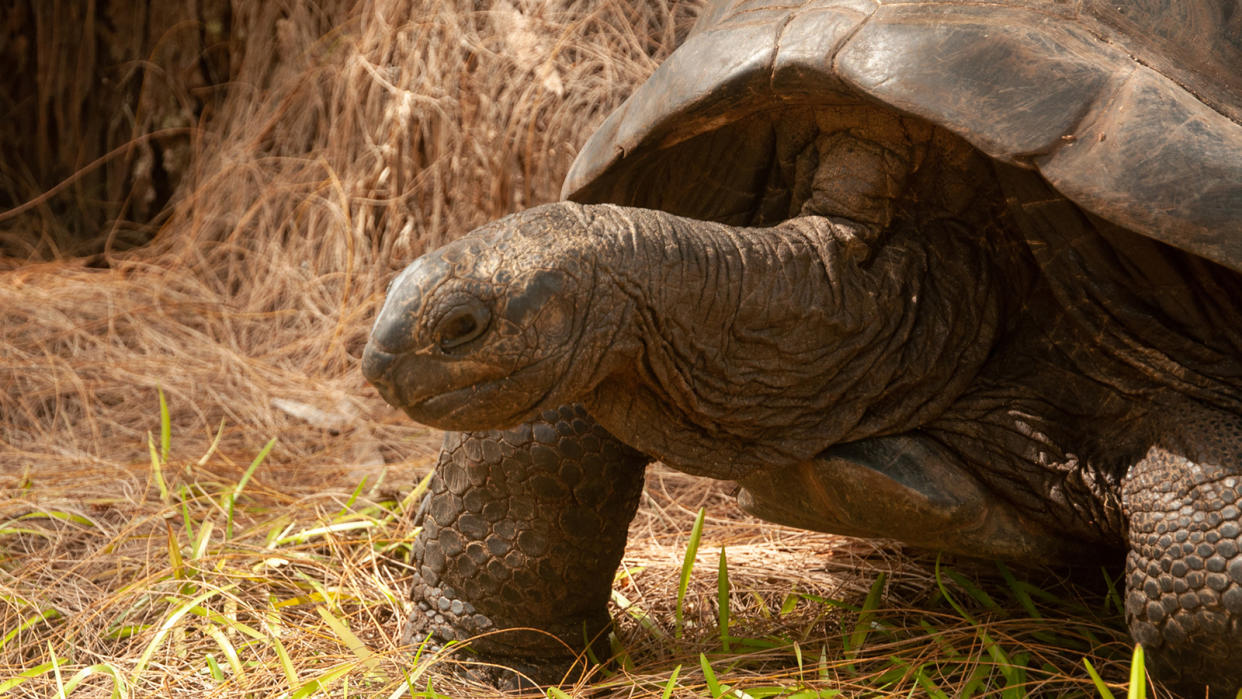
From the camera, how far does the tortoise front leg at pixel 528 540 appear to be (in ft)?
8.61

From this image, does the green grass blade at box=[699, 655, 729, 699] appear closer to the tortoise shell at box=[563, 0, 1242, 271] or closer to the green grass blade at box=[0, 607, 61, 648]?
the tortoise shell at box=[563, 0, 1242, 271]

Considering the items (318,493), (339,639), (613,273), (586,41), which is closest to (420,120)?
(586,41)

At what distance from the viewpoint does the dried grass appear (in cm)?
307

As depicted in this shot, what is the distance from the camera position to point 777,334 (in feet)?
7.66

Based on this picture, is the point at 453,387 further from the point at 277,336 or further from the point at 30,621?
the point at 277,336

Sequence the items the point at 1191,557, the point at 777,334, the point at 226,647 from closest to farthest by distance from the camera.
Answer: the point at 1191,557
the point at 777,334
the point at 226,647

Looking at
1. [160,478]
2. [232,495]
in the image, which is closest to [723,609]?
[232,495]

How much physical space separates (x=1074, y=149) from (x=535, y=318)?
0.97 meters

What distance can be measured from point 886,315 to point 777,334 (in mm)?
280

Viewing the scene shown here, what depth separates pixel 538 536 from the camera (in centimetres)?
269

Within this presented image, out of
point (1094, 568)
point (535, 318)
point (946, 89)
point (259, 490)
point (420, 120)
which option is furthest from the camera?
point (420, 120)

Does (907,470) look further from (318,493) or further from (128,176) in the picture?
(128,176)

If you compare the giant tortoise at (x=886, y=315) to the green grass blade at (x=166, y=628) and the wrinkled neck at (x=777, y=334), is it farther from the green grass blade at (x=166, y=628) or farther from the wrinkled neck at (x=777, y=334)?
the green grass blade at (x=166, y=628)

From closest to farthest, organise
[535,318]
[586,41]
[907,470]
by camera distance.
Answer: [535,318], [907,470], [586,41]
